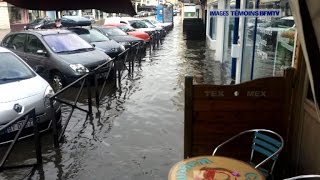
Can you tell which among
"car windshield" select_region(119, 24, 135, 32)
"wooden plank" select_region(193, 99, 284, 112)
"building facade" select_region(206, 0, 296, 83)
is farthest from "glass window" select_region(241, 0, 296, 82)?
"car windshield" select_region(119, 24, 135, 32)

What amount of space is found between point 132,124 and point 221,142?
116 inches

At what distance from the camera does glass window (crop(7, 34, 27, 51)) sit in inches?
400

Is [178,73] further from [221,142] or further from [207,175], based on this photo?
[207,175]

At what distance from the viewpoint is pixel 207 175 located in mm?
3117

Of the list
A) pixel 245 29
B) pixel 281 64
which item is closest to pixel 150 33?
pixel 245 29

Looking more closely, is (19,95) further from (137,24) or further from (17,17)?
(17,17)

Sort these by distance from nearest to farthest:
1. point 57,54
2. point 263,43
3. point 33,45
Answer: point 263,43 < point 57,54 < point 33,45

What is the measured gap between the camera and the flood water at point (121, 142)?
4.91 meters

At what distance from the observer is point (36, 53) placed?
961 centimetres

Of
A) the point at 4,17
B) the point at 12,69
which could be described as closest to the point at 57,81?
the point at 12,69

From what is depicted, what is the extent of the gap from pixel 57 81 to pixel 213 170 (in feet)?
23.2

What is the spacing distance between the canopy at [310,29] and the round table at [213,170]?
2.04 metres

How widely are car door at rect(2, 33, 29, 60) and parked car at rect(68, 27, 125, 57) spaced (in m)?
2.94

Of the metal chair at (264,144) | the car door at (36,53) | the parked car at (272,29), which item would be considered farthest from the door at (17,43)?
the metal chair at (264,144)
